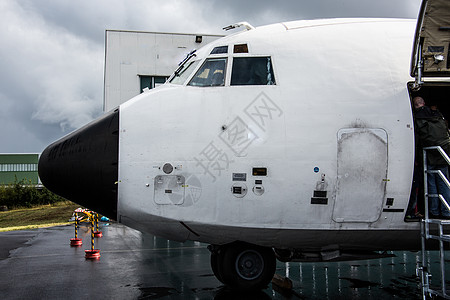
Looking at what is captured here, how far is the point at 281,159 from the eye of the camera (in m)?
6.59

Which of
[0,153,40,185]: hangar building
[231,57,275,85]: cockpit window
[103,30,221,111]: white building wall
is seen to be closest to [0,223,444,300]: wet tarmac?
[231,57,275,85]: cockpit window

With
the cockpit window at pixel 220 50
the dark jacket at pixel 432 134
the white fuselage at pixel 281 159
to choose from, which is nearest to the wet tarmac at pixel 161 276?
the white fuselage at pixel 281 159

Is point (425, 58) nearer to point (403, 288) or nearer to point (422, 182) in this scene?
point (422, 182)

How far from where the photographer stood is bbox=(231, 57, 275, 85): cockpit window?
7.05 meters

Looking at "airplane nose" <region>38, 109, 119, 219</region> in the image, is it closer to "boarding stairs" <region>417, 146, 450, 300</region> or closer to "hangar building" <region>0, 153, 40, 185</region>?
"boarding stairs" <region>417, 146, 450, 300</region>

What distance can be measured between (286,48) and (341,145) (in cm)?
199

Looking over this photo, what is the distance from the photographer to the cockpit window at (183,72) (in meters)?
7.52

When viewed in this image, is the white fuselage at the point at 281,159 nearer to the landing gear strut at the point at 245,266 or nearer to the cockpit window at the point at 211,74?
the cockpit window at the point at 211,74

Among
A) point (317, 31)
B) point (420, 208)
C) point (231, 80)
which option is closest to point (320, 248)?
point (420, 208)

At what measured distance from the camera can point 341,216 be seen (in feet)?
21.9

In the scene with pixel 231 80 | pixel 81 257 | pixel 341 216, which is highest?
pixel 231 80

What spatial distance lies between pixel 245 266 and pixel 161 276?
10.6ft

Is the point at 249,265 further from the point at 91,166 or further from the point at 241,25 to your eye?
the point at 241,25

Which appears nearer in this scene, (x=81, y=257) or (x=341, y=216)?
(x=341, y=216)
